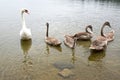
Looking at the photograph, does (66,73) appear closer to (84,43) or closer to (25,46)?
(25,46)

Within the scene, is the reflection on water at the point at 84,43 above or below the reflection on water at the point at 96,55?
above

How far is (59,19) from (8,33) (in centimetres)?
580

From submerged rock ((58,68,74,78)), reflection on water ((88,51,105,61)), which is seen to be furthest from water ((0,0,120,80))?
submerged rock ((58,68,74,78))

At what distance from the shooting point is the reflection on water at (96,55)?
37.1ft

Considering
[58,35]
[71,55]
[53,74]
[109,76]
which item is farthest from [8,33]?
[109,76]

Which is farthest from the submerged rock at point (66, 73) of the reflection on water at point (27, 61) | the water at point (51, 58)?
the reflection on water at point (27, 61)

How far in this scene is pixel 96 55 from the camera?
11820 millimetres

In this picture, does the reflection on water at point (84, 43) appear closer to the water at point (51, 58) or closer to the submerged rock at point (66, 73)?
the water at point (51, 58)

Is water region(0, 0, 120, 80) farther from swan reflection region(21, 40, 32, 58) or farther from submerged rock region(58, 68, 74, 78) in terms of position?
submerged rock region(58, 68, 74, 78)

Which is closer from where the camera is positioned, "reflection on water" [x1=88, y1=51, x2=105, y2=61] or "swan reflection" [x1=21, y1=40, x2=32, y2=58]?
"reflection on water" [x1=88, y1=51, x2=105, y2=61]

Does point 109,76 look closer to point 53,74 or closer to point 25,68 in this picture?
point 53,74

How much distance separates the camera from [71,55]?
1159cm

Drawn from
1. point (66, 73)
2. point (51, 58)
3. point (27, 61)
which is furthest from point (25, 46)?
point (66, 73)

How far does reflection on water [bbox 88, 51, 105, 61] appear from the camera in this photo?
37.1 feet
